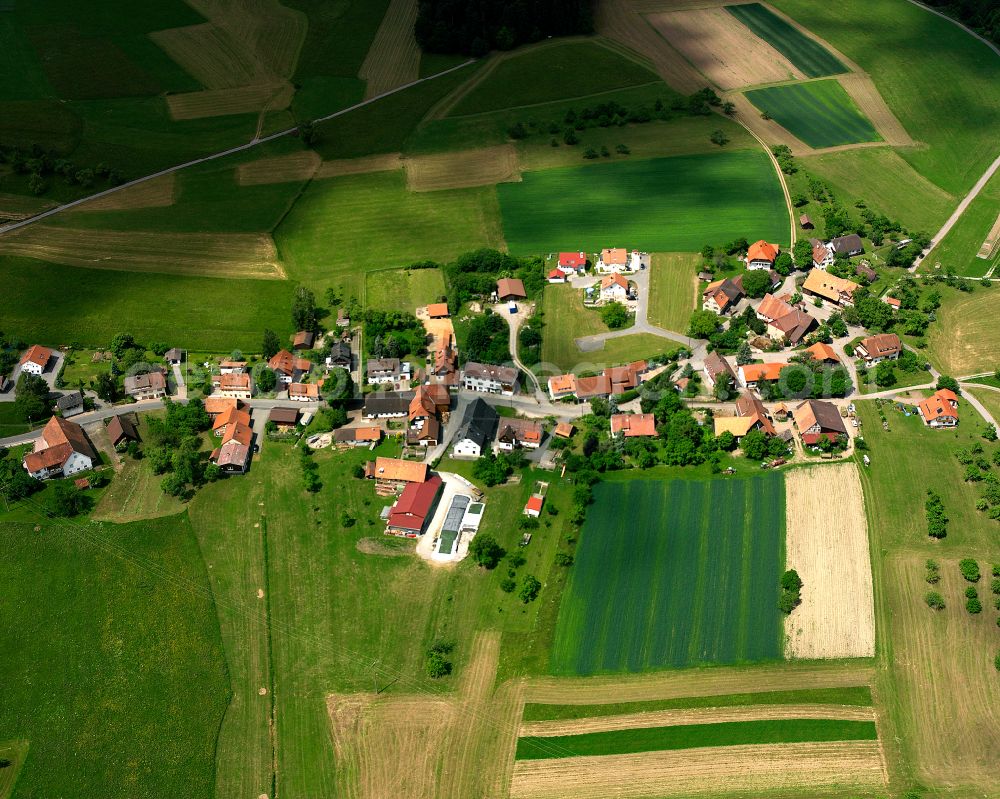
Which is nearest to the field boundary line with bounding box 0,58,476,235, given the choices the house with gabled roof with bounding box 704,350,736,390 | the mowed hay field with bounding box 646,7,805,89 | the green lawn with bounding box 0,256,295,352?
the green lawn with bounding box 0,256,295,352

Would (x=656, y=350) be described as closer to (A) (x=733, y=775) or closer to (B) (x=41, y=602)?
(A) (x=733, y=775)

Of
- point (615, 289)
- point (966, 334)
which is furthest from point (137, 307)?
point (966, 334)

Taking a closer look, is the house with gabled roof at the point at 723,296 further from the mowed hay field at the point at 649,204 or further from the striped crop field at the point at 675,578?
the striped crop field at the point at 675,578

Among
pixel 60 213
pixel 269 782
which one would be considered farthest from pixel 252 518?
pixel 60 213

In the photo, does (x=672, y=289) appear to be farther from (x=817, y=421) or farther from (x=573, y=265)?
(x=817, y=421)

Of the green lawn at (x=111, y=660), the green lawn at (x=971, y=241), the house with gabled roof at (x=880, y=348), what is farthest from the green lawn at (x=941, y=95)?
the green lawn at (x=111, y=660)

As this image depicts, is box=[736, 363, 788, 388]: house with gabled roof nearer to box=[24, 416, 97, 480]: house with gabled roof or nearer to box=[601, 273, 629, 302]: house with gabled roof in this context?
box=[601, 273, 629, 302]: house with gabled roof

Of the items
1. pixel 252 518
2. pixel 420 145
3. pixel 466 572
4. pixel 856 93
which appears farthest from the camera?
pixel 856 93
